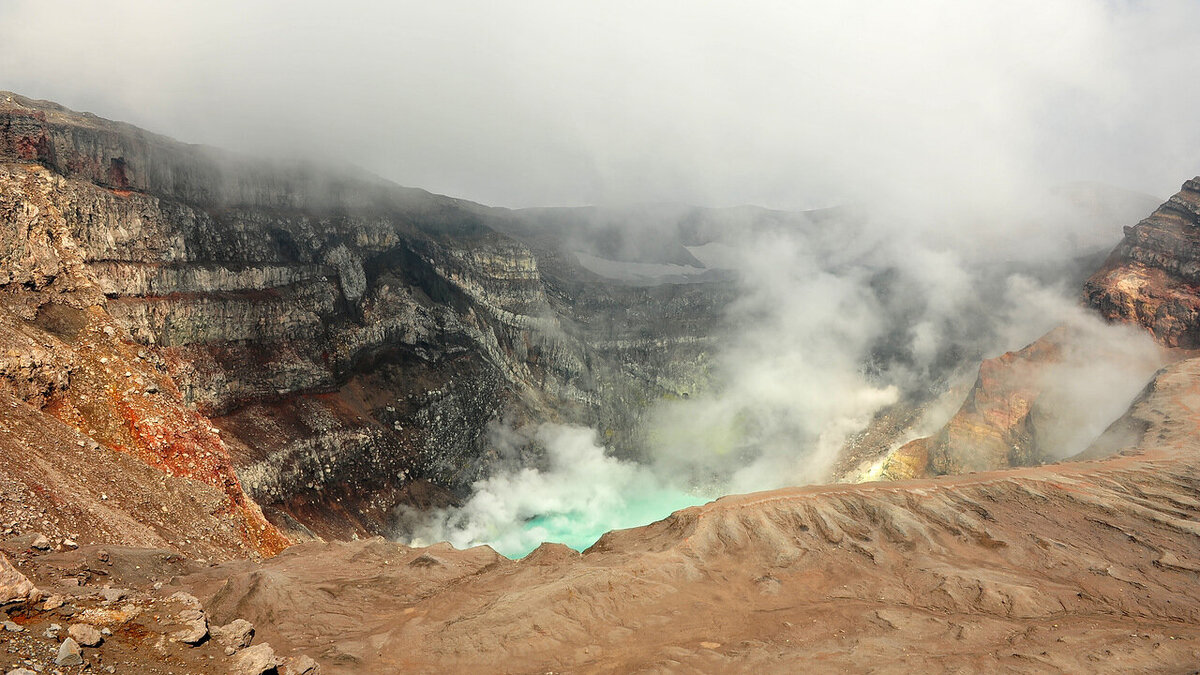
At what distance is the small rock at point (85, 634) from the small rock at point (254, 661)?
8.60 ft

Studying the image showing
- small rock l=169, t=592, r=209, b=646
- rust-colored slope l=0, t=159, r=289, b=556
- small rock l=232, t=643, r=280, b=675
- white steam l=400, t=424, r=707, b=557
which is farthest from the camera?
white steam l=400, t=424, r=707, b=557

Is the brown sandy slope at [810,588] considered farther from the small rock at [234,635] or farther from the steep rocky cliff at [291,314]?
the steep rocky cliff at [291,314]

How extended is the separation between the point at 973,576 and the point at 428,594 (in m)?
21.6

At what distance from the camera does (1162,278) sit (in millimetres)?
54250

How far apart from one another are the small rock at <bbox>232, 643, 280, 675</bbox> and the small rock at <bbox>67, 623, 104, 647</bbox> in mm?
2620

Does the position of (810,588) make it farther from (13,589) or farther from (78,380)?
(78,380)

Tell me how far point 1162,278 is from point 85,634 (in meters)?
77.3

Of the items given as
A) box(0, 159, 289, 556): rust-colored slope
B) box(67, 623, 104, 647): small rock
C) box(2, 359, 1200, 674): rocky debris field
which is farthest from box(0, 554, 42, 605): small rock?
box(0, 159, 289, 556): rust-colored slope

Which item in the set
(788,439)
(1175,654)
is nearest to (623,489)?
(788,439)

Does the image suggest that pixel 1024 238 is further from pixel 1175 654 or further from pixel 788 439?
pixel 1175 654

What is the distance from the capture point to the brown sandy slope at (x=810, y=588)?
18.0m

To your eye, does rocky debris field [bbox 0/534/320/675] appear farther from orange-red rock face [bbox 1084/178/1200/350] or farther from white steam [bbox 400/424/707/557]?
orange-red rock face [bbox 1084/178/1200/350]

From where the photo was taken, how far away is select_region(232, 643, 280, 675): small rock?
1232 centimetres

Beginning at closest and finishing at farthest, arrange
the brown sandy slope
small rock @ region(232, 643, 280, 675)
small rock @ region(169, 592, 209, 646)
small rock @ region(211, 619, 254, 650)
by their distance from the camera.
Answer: small rock @ region(232, 643, 280, 675)
small rock @ region(169, 592, 209, 646)
small rock @ region(211, 619, 254, 650)
the brown sandy slope
